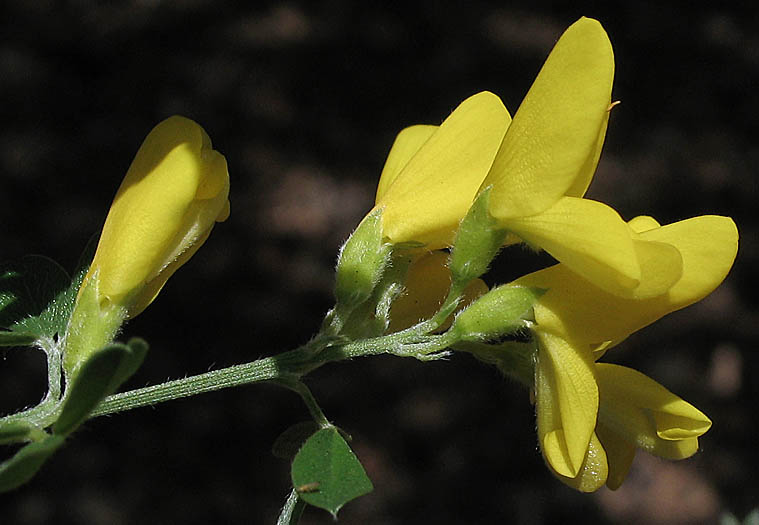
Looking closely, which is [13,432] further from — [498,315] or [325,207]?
[325,207]

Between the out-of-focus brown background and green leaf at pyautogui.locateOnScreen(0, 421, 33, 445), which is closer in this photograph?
green leaf at pyautogui.locateOnScreen(0, 421, 33, 445)

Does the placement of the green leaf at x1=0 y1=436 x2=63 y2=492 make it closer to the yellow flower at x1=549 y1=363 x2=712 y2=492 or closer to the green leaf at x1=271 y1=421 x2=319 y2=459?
the green leaf at x1=271 y1=421 x2=319 y2=459

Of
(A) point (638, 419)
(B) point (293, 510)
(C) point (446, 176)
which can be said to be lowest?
(B) point (293, 510)

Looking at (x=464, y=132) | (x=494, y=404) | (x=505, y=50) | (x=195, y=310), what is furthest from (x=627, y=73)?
(x=464, y=132)

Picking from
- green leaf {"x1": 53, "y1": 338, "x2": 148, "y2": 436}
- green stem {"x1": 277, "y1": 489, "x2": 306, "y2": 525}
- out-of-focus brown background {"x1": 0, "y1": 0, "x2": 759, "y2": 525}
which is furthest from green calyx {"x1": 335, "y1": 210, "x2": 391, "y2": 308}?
out-of-focus brown background {"x1": 0, "y1": 0, "x2": 759, "y2": 525}

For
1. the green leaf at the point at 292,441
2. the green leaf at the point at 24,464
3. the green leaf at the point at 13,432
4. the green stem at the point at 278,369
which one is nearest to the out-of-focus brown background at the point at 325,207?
the green leaf at the point at 292,441

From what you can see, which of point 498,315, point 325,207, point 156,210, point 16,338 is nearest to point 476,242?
point 498,315

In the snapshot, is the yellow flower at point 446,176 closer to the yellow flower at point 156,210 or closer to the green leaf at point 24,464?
the yellow flower at point 156,210
